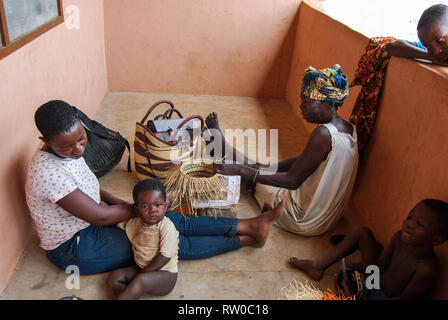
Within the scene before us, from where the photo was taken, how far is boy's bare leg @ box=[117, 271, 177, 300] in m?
1.86

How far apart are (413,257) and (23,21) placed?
8.19ft

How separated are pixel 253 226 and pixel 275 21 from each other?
3.23m

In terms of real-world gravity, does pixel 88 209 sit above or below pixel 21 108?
below

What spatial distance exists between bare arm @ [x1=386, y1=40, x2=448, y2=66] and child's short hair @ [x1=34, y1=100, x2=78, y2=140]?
6.21ft

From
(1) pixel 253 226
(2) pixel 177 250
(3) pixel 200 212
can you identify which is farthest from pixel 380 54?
(2) pixel 177 250

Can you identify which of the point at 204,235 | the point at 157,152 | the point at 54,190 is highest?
the point at 54,190

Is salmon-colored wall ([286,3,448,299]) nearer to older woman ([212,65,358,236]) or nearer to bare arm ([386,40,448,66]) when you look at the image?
bare arm ([386,40,448,66])

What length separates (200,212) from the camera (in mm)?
2447

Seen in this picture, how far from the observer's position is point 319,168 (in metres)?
2.39

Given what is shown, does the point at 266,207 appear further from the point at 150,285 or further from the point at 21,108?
the point at 21,108

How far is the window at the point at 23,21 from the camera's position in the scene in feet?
6.40

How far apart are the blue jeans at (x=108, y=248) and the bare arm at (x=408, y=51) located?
1579mm

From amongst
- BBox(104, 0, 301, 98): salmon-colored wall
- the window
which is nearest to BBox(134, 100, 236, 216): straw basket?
the window

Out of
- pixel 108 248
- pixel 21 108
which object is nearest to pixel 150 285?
pixel 108 248
